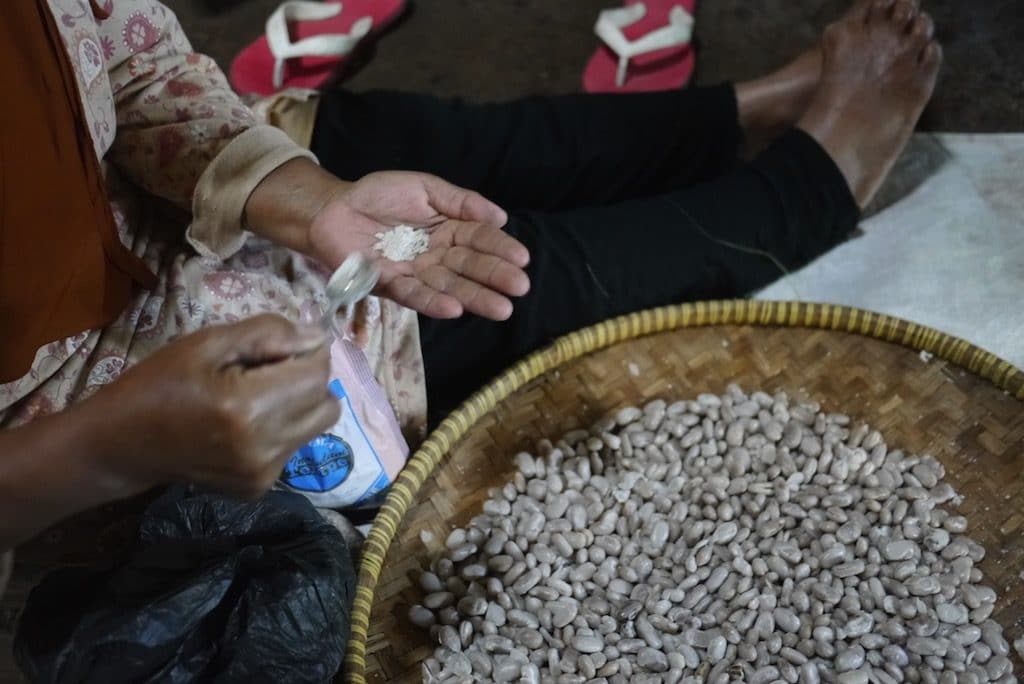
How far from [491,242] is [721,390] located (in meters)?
0.42

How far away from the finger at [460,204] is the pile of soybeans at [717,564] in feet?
1.06

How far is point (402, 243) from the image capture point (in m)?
1.01

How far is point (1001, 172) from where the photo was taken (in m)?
1.48

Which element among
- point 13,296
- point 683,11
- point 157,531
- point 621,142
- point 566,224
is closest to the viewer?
point 13,296

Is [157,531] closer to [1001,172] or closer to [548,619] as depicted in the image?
[548,619]

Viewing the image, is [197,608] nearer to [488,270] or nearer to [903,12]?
[488,270]

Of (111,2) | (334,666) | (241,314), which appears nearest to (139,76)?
(111,2)

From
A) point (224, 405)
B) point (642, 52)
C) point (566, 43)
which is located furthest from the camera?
point (566, 43)

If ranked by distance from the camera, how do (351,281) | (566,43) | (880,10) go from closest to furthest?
(351,281) < (880,10) < (566,43)

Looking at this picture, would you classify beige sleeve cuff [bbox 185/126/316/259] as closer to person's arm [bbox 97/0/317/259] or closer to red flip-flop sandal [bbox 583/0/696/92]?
person's arm [bbox 97/0/317/259]

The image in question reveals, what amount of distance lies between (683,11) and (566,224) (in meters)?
0.82

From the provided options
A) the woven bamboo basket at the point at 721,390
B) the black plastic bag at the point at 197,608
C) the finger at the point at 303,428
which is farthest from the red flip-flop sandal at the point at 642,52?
the finger at the point at 303,428

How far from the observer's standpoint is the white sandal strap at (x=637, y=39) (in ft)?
5.85

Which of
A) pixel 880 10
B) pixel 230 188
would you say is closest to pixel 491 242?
pixel 230 188
